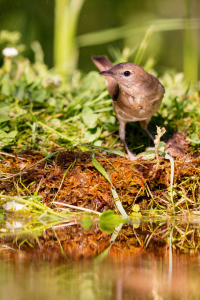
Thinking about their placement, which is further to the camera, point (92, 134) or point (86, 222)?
point (92, 134)

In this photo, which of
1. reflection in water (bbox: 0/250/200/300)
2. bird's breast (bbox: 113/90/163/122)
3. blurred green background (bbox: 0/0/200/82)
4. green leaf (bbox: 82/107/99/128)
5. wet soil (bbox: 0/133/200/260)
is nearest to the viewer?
reflection in water (bbox: 0/250/200/300)

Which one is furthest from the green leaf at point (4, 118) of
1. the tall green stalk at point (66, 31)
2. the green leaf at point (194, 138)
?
the tall green stalk at point (66, 31)

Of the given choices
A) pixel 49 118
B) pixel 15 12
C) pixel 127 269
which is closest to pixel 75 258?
pixel 127 269

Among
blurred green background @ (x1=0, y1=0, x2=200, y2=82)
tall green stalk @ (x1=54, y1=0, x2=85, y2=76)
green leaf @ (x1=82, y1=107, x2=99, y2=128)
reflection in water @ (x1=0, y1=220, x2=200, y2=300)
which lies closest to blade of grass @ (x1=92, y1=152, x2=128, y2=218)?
A: reflection in water @ (x1=0, y1=220, x2=200, y2=300)

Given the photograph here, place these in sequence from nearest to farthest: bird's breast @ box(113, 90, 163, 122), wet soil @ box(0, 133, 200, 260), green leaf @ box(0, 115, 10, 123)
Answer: wet soil @ box(0, 133, 200, 260)
bird's breast @ box(113, 90, 163, 122)
green leaf @ box(0, 115, 10, 123)

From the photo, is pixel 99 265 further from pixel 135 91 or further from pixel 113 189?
pixel 135 91

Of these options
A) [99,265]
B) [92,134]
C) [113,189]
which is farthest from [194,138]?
[99,265]

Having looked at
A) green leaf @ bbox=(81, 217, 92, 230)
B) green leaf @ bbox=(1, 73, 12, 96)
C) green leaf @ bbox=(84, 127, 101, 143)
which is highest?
green leaf @ bbox=(1, 73, 12, 96)

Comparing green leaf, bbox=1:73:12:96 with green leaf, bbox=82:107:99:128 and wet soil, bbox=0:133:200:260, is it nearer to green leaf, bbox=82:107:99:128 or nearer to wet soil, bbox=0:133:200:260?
green leaf, bbox=82:107:99:128
